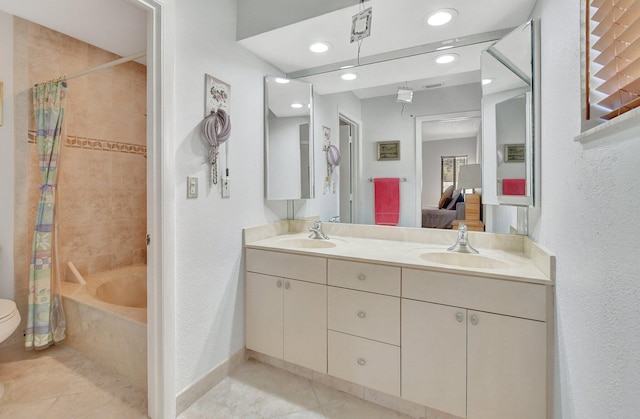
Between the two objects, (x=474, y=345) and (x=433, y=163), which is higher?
(x=433, y=163)

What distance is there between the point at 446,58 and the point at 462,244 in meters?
1.14

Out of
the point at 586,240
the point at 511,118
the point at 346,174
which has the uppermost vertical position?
the point at 511,118

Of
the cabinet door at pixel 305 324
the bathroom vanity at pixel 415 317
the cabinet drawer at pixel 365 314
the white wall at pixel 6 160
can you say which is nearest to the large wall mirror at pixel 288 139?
the bathroom vanity at pixel 415 317

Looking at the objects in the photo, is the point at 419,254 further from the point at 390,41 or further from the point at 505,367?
the point at 390,41

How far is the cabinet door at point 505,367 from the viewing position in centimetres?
120

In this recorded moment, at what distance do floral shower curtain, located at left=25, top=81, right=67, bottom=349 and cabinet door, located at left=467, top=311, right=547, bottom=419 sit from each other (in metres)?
2.61

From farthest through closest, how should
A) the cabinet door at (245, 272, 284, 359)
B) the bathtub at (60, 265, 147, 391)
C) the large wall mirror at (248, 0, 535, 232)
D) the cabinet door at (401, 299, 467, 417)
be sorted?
the cabinet door at (245, 272, 284, 359)
the bathtub at (60, 265, 147, 391)
the large wall mirror at (248, 0, 535, 232)
the cabinet door at (401, 299, 467, 417)

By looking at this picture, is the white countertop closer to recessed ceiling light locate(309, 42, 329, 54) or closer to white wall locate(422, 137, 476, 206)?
white wall locate(422, 137, 476, 206)

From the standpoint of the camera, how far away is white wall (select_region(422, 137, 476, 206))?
190cm

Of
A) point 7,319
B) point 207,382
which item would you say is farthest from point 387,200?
point 7,319

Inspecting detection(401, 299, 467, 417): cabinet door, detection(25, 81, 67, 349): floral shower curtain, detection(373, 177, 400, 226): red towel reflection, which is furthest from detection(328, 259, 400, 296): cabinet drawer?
detection(25, 81, 67, 349): floral shower curtain

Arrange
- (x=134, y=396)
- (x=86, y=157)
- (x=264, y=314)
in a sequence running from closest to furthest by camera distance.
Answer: (x=134, y=396)
(x=264, y=314)
(x=86, y=157)

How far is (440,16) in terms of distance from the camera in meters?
1.53

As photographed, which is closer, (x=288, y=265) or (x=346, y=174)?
(x=288, y=265)
